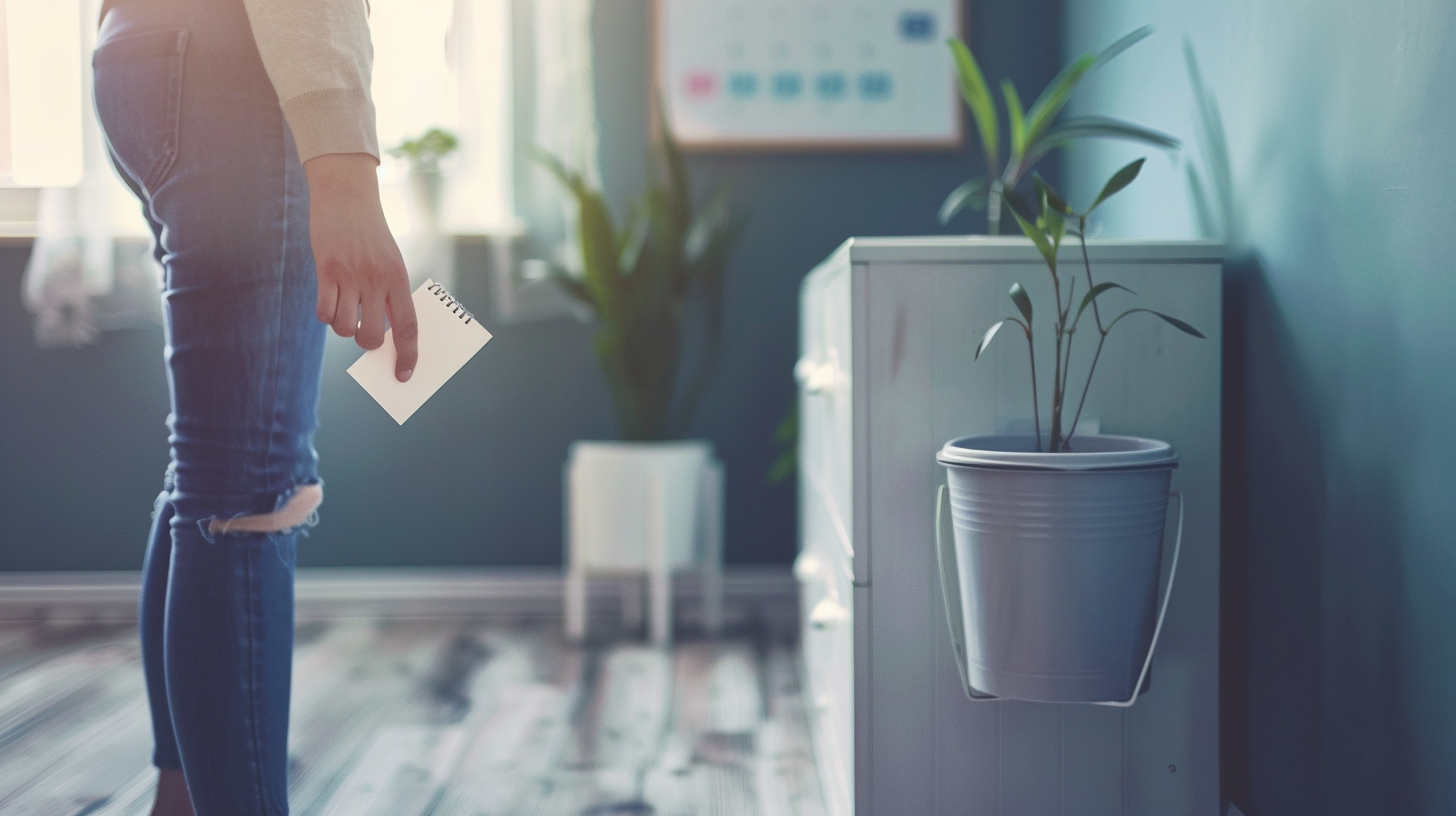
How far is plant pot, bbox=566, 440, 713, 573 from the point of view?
194 cm

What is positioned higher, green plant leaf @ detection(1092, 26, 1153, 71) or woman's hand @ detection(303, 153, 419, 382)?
green plant leaf @ detection(1092, 26, 1153, 71)

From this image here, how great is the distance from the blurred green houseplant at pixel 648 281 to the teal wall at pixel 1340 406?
1.03 meters

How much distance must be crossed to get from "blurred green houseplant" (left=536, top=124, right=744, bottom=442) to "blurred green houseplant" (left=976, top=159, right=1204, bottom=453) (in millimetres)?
992

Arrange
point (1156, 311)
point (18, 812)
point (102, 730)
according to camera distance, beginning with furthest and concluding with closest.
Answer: point (102, 730) → point (18, 812) → point (1156, 311)

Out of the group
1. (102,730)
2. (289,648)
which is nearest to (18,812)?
(102,730)

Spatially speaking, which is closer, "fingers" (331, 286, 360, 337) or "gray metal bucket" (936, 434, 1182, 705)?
"fingers" (331, 286, 360, 337)

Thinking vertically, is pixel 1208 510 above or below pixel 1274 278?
below

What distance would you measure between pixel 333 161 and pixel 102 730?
1.16m

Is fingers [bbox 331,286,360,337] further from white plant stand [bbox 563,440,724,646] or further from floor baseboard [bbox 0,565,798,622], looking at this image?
floor baseboard [bbox 0,565,798,622]

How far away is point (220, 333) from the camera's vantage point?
0.75 meters

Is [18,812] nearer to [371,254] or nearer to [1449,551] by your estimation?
[371,254]

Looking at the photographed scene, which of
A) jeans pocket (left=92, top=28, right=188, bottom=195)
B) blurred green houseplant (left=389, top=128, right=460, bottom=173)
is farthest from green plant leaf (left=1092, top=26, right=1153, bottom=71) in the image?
blurred green houseplant (left=389, top=128, right=460, bottom=173)

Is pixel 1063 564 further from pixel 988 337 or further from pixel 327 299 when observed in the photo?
pixel 327 299

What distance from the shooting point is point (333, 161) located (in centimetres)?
74
